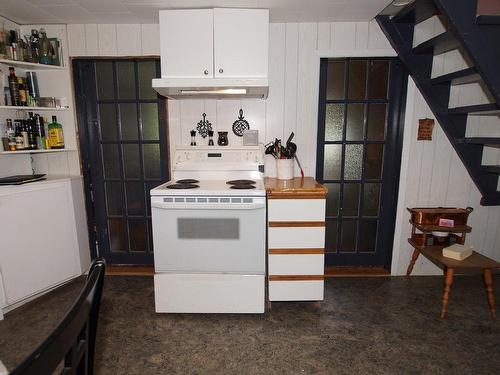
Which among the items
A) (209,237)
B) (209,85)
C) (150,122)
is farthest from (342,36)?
(209,237)

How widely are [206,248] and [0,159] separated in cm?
180

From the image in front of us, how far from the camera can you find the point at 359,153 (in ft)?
8.98

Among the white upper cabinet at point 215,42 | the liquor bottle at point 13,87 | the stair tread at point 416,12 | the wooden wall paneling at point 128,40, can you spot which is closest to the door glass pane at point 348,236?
the white upper cabinet at point 215,42

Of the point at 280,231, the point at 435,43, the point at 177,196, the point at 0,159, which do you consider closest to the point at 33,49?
the point at 0,159

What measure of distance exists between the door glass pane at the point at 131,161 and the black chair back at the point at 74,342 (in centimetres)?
221

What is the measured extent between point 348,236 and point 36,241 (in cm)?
262

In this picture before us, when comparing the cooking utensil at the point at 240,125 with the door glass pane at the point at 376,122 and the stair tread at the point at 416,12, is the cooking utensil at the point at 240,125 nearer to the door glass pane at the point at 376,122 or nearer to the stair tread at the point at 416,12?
the door glass pane at the point at 376,122

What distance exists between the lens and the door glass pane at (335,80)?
261cm

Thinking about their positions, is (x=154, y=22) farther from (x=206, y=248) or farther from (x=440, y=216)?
(x=440, y=216)

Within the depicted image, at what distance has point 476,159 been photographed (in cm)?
239

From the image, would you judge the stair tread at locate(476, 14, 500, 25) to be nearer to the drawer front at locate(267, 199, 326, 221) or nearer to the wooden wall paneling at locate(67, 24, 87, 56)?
the drawer front at locate(267, 199, 326, 221)

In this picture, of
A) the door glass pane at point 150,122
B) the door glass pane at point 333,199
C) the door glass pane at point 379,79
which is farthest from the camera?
the door glass pane at point 333,199

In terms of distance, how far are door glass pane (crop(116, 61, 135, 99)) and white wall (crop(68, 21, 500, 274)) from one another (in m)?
0.11

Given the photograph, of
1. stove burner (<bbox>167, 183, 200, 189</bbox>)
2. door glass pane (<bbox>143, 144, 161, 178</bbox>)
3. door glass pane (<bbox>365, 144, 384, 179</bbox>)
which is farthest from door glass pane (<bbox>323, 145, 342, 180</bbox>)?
door glass pane (<bbox>143, 144, 161, 178</bbox>)
